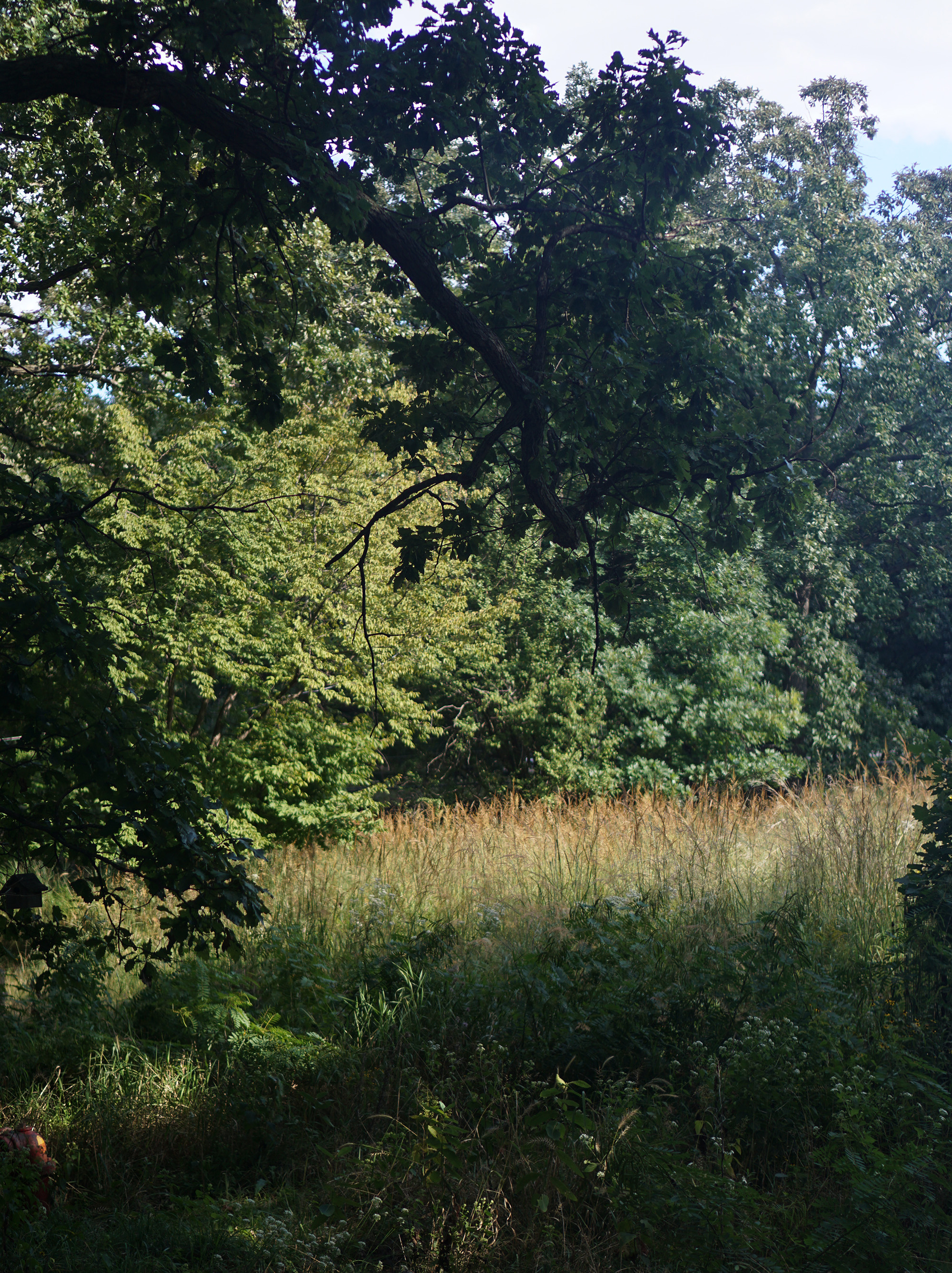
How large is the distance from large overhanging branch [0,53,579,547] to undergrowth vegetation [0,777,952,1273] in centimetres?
281

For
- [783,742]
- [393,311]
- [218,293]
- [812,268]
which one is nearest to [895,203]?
[812,268]

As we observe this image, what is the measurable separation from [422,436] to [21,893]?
315 cm

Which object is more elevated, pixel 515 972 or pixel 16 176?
pixel 16 176

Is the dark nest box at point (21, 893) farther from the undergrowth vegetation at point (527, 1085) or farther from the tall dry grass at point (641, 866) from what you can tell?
the tall dry grass at point (641, 866)

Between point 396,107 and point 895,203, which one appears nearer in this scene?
point 396,107

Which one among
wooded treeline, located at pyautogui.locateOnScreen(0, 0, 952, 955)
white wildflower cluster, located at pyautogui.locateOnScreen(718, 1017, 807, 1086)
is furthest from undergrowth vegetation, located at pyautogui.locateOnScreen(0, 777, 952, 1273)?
wooded treeline, located at pyautogui.locateOnScreen(0, 0, 952, 955)

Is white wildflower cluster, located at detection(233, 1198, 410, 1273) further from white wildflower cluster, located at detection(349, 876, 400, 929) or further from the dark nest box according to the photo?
white wildflower cluster, located at detection(349, 876, 400, 929)

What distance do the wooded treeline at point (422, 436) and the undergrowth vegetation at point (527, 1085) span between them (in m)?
1.16

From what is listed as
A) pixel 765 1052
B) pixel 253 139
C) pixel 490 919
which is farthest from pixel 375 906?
pixel 253 139

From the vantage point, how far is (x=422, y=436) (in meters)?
5.56

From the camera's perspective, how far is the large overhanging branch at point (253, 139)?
150 inches

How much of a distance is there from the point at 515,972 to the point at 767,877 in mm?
2417

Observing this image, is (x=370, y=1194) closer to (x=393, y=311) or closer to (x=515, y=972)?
(x=515, y=972)

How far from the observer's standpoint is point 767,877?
669 cm
